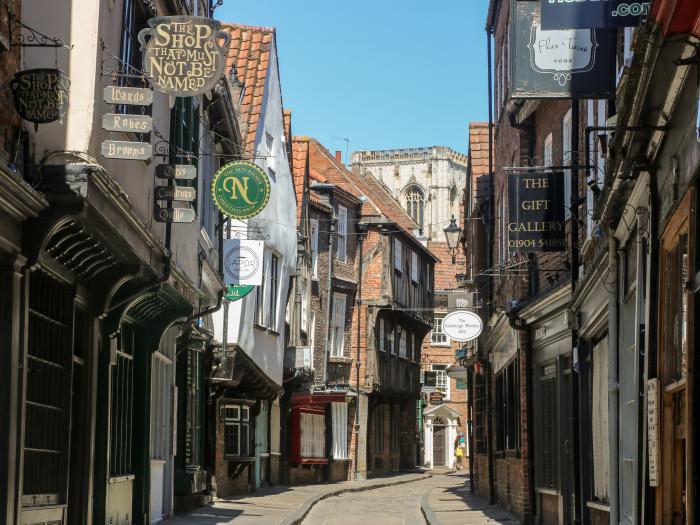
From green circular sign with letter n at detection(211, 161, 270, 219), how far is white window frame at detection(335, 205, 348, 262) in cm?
2328

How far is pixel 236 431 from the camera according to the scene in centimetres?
2744

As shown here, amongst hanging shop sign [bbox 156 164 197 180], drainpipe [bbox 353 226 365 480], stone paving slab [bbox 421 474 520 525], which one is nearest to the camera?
hanging shop sign [bbox 156 164 197 180]

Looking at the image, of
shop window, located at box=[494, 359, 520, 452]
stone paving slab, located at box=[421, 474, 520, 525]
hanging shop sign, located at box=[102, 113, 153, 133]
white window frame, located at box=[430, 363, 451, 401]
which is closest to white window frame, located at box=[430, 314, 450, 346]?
white window frame, located at box=[430, 363, 451, 401]

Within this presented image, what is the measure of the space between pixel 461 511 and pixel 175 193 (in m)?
11.1

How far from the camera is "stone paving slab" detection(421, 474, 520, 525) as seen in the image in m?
20.3

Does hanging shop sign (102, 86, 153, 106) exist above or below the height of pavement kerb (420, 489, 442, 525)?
above

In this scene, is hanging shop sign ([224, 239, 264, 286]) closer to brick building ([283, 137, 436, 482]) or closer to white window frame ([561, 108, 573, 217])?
white window frame ([561, 108, 573, 217])

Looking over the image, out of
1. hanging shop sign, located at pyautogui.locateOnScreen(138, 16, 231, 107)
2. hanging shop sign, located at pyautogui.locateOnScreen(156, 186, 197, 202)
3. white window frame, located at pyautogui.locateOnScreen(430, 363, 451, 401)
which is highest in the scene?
hanging shop sign, located at pyautogui.locateOnScreen(138, 16, 231, 107)

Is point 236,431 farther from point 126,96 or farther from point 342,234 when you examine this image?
point 126,96

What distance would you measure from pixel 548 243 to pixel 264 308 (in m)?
11.1

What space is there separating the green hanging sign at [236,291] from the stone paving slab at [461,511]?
4821 millimetres

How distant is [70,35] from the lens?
36.4ft

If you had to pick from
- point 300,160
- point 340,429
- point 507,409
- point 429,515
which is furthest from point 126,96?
point 340,429

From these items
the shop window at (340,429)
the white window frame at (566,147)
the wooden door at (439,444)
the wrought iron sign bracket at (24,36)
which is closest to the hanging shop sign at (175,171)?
the wrought iron sign bracket at (24,36)
